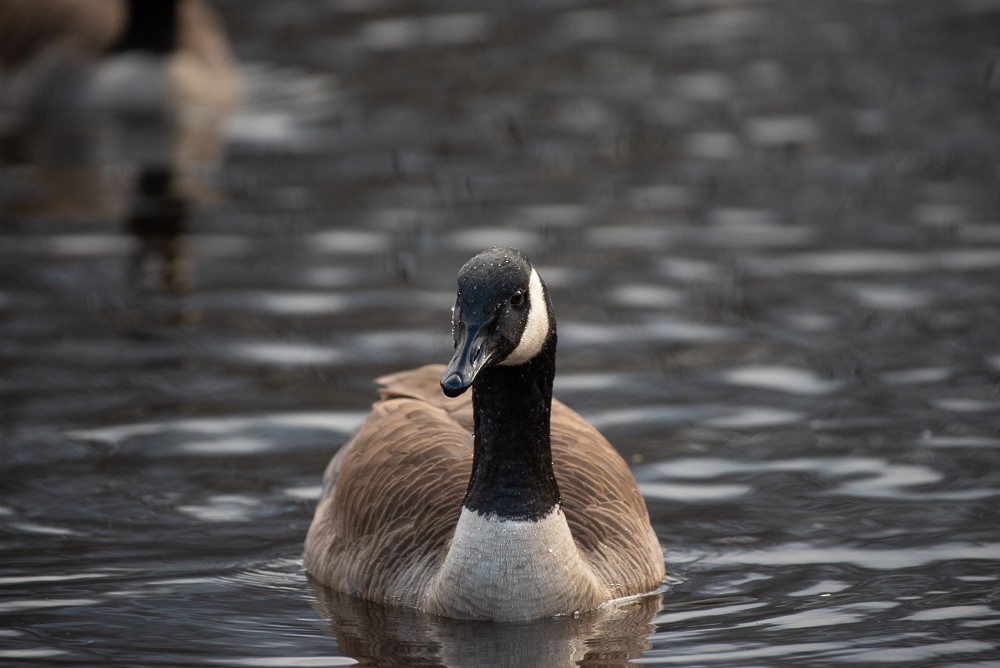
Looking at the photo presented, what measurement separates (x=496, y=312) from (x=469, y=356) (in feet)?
0.84

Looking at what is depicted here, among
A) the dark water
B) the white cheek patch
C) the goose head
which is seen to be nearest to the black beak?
the goose head

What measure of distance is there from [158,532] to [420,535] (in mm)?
1735

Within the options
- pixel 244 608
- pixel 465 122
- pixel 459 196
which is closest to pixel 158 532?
pixel 244 608

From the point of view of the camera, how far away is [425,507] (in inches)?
377

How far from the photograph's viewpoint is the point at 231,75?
2097cm

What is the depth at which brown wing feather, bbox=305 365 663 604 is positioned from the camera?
952 cm

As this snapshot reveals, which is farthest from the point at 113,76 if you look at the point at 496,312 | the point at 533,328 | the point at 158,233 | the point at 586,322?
the point at 496,312

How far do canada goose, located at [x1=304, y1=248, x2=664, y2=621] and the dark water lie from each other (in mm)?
192

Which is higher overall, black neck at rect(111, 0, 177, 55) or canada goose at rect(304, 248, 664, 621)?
black neck at rect(111, 0, 177, 55)

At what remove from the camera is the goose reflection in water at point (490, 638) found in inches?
347

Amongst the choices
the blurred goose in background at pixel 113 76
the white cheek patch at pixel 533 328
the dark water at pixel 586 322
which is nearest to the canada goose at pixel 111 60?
the blurred goose in background at pixel 113 76

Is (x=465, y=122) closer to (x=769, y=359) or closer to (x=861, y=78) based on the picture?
(x=861, y=78)

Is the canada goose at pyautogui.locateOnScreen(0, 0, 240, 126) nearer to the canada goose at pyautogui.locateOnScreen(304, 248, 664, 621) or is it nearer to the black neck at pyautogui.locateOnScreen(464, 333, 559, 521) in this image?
the canada goose at pyautogui.locateOnScreen(304, 248, 664, 621)

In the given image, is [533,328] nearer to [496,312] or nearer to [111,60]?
[496,312]
